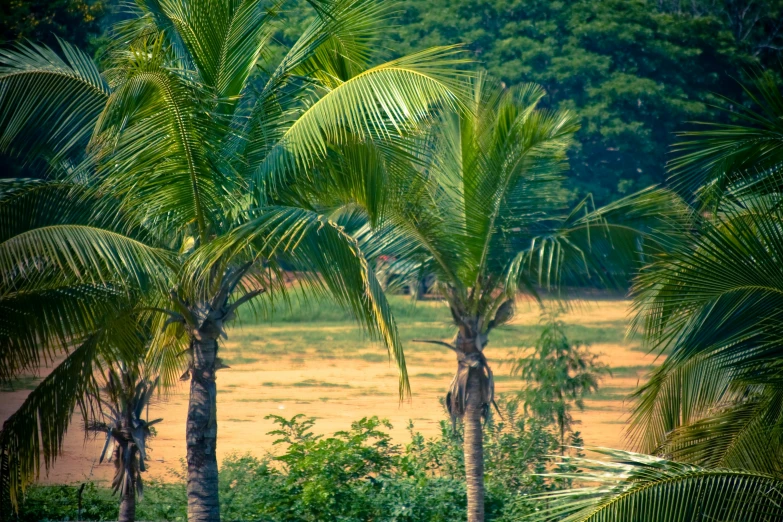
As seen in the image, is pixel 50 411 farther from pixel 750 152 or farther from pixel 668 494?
pixel 750 152

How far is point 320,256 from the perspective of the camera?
19.1 ft

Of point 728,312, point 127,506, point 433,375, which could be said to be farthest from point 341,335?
point 728,312

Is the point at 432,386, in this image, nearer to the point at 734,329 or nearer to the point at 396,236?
the point at 396,236

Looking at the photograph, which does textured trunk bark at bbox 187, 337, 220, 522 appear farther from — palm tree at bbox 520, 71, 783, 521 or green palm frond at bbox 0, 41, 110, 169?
palm tree at bbox 520, 71, 783, 521

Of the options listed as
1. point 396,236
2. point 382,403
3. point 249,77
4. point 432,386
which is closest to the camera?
point 249,77

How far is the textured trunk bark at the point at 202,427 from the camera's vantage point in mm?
6281

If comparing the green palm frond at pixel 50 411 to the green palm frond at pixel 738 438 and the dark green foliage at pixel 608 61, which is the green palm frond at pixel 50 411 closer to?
the green palm frond at pixel 738 438

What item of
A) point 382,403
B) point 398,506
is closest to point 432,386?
point 382,403

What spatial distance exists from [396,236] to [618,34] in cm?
2648

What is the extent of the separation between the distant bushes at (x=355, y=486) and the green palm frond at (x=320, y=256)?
3.25 meters

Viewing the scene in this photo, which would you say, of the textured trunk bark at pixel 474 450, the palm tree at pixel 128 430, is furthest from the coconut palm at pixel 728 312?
the palm tree at pixel 128 430

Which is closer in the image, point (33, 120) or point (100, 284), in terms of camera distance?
point (100, 284)

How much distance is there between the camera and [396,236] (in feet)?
25.6

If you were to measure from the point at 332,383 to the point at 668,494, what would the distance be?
13938 mm
